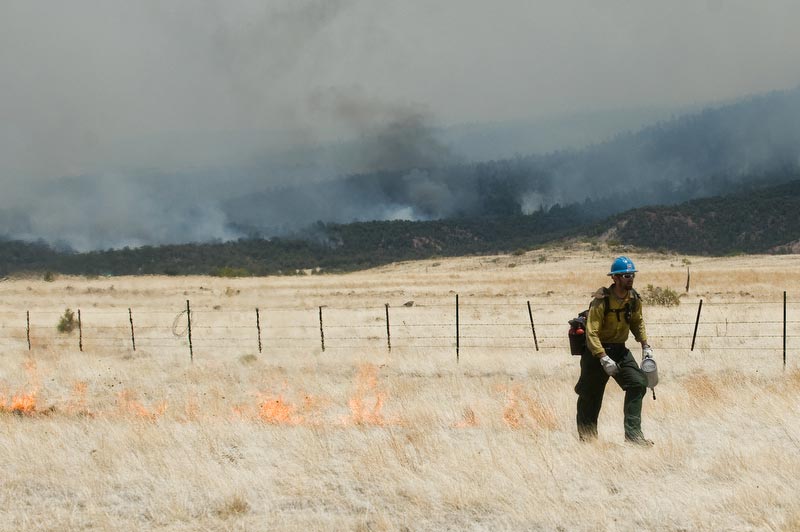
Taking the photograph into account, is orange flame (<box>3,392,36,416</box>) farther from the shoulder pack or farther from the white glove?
the white glove

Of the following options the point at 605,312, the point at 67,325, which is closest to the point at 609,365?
the point at 605,312

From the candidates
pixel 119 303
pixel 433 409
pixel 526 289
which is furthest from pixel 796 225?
pixel 433 409

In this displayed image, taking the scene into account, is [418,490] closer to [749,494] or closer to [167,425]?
→ [749,494]

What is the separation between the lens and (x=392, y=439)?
8.17m

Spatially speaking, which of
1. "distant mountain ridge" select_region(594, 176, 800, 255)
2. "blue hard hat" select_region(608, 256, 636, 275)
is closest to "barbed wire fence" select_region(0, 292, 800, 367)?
"blue hard hat" select_region(608, 256, 636, 275)

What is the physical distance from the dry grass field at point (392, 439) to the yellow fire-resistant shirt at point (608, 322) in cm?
112

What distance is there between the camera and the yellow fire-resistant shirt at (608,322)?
728 centimetres

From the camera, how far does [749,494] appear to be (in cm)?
593

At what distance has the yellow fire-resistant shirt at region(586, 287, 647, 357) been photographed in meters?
7.28

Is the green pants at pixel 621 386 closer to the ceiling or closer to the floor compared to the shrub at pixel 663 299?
closer to the ceiling

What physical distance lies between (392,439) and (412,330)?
16072 millimetres

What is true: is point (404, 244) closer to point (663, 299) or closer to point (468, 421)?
point (663, 299)

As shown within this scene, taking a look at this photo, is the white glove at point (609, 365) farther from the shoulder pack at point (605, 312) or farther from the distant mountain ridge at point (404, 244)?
the distant mountain ridge at point (404, 244)

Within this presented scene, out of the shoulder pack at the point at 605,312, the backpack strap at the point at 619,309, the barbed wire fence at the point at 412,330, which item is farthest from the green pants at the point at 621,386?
the barbed wire fence at the point at 412,330
